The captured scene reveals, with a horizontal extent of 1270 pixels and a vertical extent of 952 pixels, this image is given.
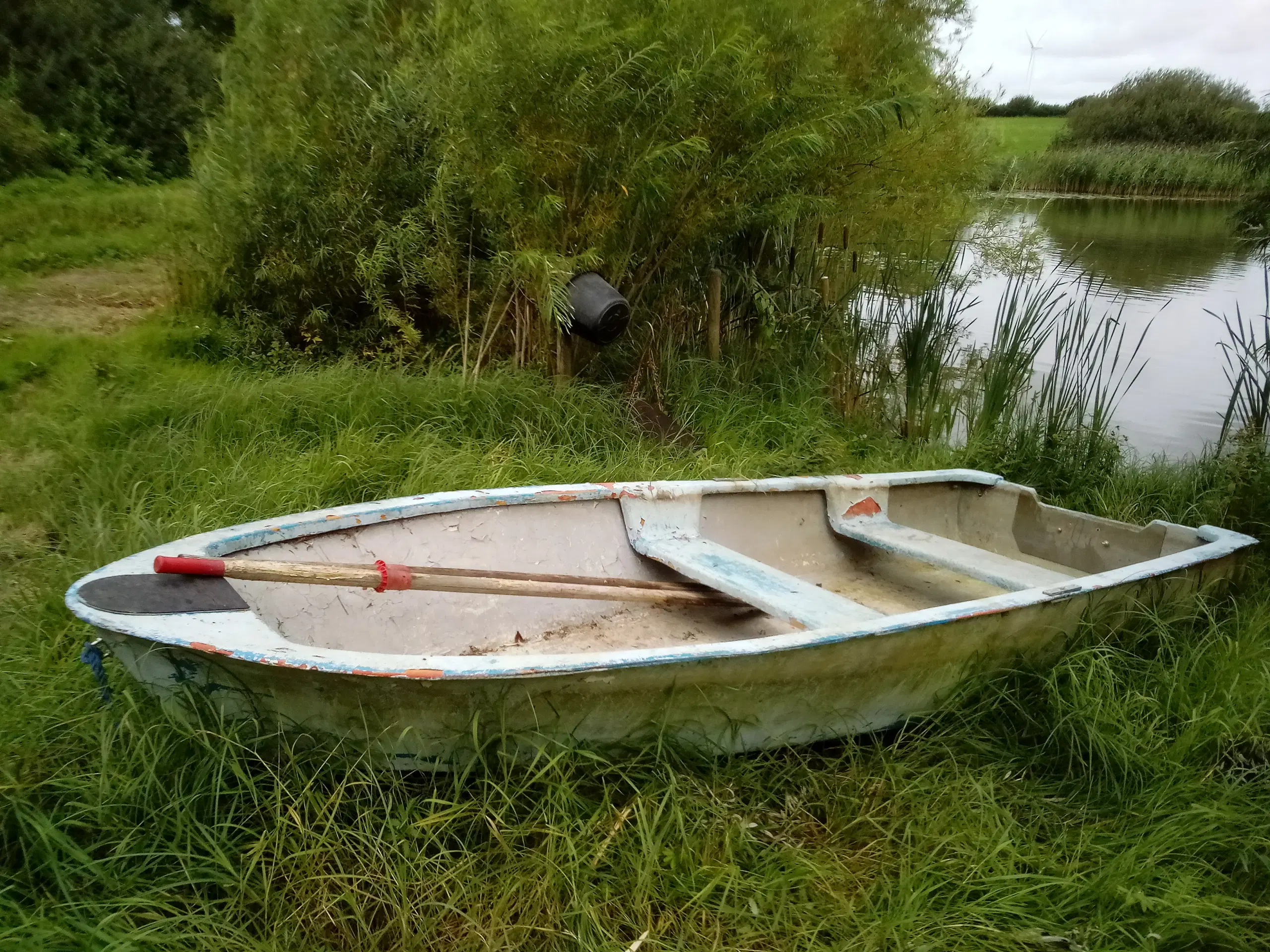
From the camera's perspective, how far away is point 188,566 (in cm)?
191

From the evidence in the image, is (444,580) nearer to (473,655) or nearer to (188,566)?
(473,655)

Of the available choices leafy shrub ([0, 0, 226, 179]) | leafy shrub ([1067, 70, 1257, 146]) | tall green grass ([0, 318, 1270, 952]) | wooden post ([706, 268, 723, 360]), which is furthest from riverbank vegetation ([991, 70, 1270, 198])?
leafy shrub ([0, 0, 226, 179])

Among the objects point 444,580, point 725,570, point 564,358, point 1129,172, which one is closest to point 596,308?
point 564,358

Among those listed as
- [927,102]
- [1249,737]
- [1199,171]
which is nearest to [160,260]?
[927,102]

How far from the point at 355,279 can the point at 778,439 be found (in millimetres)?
2443

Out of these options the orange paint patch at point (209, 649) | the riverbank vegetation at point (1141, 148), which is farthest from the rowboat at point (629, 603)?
the riverbank vegetation at point (1141, 148)

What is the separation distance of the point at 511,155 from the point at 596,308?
75cm

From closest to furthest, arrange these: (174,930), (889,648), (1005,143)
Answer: (174,930), (889,648), (1005,143)

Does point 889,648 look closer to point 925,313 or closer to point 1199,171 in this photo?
point 925,313

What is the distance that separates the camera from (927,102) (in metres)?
5.41

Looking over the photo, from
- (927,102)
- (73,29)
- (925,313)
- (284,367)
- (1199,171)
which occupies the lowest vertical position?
(284,367)

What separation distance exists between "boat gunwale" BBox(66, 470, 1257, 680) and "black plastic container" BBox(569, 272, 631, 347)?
3.90ft

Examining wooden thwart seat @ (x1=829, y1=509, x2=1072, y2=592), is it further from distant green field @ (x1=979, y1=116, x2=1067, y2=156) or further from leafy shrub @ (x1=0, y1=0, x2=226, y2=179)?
leafy shrub @ (x1=0, y1=0, x2=226, y2=179)

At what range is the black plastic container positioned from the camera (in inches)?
160
